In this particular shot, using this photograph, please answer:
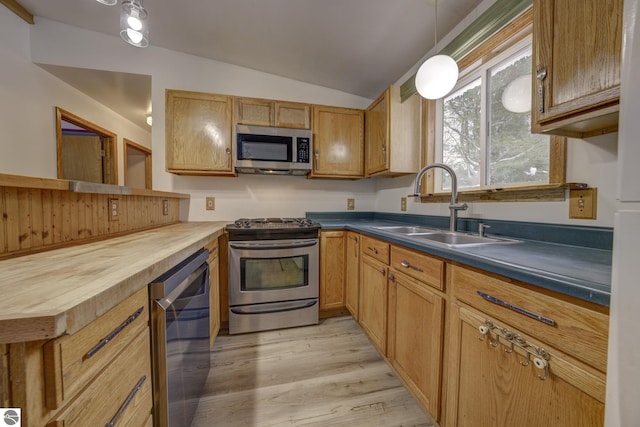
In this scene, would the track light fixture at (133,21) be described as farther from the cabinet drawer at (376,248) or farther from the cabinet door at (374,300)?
the cabinet door at (374,300)

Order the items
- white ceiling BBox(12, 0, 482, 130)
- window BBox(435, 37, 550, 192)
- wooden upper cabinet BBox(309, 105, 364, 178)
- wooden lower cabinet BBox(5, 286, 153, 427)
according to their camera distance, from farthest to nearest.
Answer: wooden upper cabinet BBox(309, 105, 364, 178) → white ceiling BBox(12, 0, 482, 130) → window BBox(435, 37, 550, 192) → wooden lower cabinet BBox(5, 286, 153, 427)

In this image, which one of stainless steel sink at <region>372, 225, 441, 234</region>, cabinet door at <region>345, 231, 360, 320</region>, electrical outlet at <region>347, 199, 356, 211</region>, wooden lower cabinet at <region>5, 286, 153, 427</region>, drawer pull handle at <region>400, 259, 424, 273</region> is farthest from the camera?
electrical outlet at <region>347, 199, 356, 211</region>

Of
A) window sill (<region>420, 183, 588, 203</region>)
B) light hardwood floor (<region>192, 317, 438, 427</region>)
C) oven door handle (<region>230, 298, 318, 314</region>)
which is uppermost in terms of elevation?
window sill (<region>420, 183, 588, 203</region>)

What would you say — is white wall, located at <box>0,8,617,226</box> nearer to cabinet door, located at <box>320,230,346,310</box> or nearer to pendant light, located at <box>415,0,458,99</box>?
cabinet door, located at <box>320,230,346,310</box>

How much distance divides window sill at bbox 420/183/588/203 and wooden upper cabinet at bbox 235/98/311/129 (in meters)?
1.49

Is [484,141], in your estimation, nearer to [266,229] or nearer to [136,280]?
[266,229]

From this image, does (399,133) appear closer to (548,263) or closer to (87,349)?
(548,263)

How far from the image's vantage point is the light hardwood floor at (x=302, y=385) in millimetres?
1210

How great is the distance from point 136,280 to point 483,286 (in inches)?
43.7

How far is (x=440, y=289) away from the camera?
1.07 metres

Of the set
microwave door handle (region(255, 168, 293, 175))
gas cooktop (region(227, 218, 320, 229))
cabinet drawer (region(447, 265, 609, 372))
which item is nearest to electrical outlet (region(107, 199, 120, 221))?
gas cooktop (region(227, 218, 320, 229))

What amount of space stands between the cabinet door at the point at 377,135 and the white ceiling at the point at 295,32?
13.0 inches

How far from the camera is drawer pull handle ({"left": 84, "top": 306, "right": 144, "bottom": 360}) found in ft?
1.70

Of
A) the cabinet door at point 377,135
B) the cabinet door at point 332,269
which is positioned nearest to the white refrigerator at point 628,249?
the cabinet door at point 377,135
